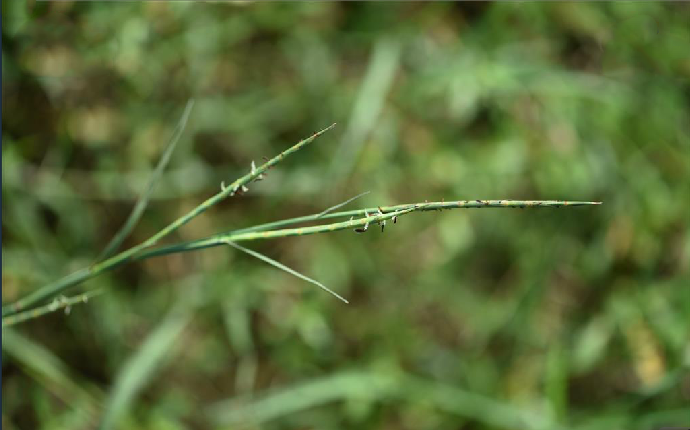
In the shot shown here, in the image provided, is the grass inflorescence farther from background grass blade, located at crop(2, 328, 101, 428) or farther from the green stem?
background grass blade, located at crop(2, 328, 101, 428)

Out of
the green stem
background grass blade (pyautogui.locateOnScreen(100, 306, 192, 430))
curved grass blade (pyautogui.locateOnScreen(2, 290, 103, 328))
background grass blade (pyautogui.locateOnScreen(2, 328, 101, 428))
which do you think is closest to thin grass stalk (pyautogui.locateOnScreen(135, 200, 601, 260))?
the green stem

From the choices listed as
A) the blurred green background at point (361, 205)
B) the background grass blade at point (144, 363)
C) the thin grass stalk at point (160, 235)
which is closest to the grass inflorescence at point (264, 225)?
the thin grass stalk at point (160, 235)

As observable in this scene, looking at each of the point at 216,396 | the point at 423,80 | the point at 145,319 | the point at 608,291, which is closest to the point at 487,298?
the point at 608,291

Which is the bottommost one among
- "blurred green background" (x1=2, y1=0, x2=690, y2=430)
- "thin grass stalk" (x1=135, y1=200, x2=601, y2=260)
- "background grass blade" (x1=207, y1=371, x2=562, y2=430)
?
"thin grass stalk" (x1=135, y1=200, x2=601, y2=260)

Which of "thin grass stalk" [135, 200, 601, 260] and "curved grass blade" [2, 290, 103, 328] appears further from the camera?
"curved grass blade" [2, 290, 103, 328]

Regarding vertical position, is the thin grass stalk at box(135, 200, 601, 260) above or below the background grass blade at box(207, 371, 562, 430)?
below

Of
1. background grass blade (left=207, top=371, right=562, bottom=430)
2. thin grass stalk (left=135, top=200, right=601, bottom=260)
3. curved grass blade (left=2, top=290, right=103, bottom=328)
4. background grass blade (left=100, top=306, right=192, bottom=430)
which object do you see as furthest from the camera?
background grass blade (left=207, top=371, right=562, bottom=430)

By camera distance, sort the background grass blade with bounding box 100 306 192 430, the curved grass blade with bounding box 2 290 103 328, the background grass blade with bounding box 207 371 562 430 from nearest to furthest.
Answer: the curved grass blade with bounding box 2 290 103 328 < the background grass blade with bounding box 100 306 192 430 < the background grass blade with bounding box 207 371 562 430
